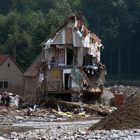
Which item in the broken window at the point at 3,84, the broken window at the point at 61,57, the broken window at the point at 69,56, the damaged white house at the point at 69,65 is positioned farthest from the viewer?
the broken window at the point at 3,84

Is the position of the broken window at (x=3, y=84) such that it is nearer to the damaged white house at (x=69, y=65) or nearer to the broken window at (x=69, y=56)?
the damaged white house at (x=69, y=65)

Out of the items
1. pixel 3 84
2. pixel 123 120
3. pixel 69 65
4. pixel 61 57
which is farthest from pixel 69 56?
pixel 123 120

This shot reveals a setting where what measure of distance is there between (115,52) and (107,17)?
8480mm

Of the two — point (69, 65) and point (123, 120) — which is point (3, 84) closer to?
point (69, 65)

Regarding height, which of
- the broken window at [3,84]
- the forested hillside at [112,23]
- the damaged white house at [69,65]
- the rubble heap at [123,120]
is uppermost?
the forested hillside at [112,23]

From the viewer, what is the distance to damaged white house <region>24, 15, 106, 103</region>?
77.5 m

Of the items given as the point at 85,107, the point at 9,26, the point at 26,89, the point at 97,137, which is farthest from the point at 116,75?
the point at 97,137

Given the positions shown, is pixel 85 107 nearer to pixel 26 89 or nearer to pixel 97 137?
pixel 26 89

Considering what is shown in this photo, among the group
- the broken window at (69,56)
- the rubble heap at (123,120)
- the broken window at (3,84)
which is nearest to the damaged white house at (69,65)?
the broken window at (69,56)

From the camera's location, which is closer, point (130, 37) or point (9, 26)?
point (9, 26)

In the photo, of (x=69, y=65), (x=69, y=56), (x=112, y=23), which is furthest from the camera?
(x=112, y=23)

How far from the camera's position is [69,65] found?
7869cm

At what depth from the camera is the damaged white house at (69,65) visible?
254 ft

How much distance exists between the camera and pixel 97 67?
79.7 m
